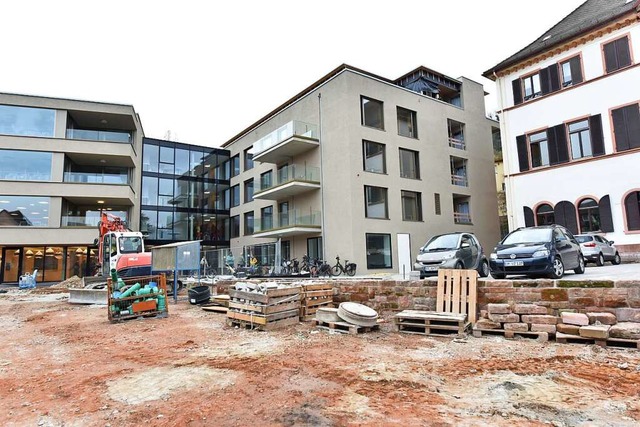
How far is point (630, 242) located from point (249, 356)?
1834 cm

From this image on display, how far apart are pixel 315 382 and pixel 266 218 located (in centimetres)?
2332

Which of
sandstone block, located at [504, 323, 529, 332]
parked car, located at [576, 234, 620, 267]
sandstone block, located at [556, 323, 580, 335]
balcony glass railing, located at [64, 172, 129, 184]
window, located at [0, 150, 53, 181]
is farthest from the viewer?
balcony glass railing, located at [64, 172, 129, 184]

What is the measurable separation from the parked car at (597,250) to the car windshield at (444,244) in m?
6.69

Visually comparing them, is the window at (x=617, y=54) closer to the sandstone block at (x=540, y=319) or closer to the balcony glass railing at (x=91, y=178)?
the sandstone block at (x=540, y=319)

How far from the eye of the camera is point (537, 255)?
374 inches

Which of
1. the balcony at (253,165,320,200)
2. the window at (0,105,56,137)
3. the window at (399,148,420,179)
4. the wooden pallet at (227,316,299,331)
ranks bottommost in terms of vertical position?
the wooden pallet at (227,316,299,331)

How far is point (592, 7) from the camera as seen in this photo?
2156 centimetres

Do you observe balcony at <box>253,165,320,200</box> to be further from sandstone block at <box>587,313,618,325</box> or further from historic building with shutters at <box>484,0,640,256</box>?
sandstone block at <box>587,313,618,325</box>

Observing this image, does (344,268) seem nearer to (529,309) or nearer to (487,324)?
(487,324)

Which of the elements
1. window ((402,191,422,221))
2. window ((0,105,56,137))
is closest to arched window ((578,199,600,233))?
window ((402,191,422,221))

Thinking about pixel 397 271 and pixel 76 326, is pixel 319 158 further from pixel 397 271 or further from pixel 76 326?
pixel 76 326

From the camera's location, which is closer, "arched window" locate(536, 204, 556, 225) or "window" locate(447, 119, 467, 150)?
"arched window" locate(536, 204, 556, 225)

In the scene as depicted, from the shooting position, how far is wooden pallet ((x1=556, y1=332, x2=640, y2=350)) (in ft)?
20.2

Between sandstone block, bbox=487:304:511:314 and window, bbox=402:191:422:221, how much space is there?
16.4 metres
